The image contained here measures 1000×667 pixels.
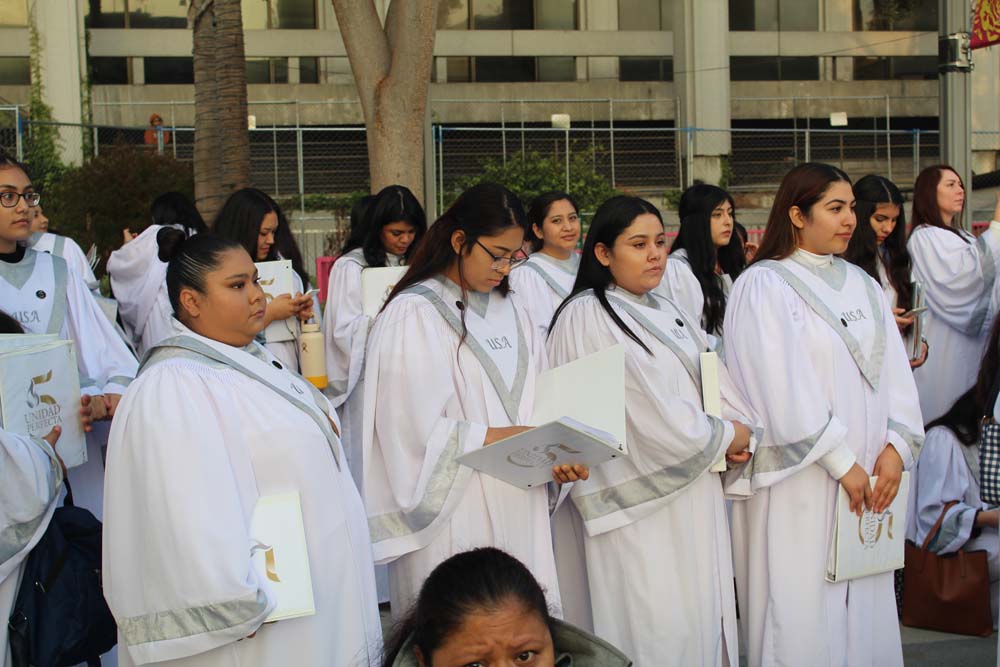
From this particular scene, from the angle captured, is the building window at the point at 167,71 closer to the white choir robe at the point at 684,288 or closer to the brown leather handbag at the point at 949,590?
the white choir robe at the point at 684,288

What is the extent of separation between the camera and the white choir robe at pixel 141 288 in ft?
24.5

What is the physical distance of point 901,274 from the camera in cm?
727

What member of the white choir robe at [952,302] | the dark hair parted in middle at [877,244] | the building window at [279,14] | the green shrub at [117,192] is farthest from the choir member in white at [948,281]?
the building window at [279,14]

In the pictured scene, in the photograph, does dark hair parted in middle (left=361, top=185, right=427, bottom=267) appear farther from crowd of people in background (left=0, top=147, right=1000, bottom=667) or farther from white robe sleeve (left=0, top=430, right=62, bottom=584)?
white robe sleeve (left=0, top=430, right=62, bottom=584)

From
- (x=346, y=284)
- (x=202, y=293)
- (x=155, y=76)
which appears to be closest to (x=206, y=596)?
(x=202, y=293)

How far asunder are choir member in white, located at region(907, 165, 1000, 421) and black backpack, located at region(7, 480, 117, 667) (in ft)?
16.5

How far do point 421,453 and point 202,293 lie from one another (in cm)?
98

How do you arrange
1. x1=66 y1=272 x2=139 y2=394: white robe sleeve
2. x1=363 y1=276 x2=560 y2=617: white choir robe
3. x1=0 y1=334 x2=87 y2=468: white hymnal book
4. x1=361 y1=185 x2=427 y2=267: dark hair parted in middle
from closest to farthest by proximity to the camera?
x1=0 y1=334 x2=87 y2=468: white hymnal book < x1=363 y1=276 x2=560 y2=617: white choir robe < x1=66 y1=272 x2=139 y2=394: white robe sleeve < x1=361 y1=185 x2=427 y2=267: dark hair parted in middle

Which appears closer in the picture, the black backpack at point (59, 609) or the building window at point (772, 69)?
the black backpack at point (59, 609)

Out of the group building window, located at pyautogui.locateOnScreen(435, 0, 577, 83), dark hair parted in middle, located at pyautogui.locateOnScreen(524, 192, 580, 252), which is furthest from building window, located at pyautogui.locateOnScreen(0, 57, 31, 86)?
dark hair parted in middle, located at pyautogui.locateOnScreen(524, 192, 580, 252)

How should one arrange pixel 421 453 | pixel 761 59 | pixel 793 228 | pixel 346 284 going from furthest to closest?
1. pixel 761 59
2. pixel 346 284
3. pixel 793 228
4. pixel 421 453

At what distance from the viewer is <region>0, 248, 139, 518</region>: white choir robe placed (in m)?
5.19

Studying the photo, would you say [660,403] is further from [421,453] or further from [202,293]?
[202,293]

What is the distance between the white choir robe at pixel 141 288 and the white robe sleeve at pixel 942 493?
4332 mm
